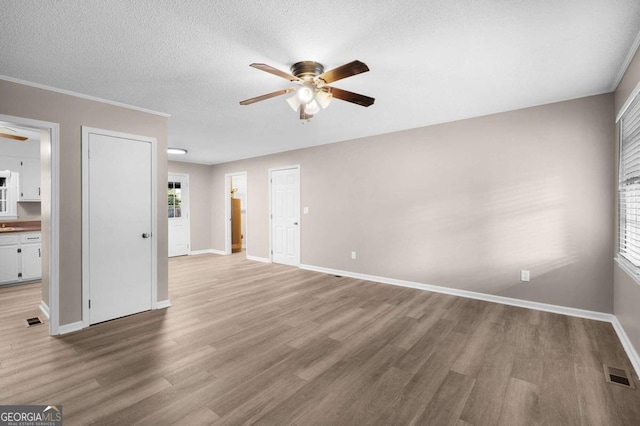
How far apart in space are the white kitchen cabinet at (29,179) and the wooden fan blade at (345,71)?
591 centimetres

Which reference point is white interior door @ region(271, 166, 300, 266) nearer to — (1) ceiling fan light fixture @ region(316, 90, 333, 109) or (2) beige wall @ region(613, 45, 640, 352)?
(1) ceiling fan light fixture @ region(316, 90, 333, 109)

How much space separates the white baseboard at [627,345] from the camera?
2271 mm

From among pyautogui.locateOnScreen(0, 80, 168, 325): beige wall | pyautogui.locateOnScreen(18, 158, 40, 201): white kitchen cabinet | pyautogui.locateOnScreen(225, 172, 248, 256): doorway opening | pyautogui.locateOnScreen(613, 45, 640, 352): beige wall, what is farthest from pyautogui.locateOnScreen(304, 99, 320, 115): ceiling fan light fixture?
Result: pyautogui.locateOnScreen(18, 158, 40, 201): white kitchen cabinet

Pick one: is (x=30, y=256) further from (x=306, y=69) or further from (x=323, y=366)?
(x=306, y=69)

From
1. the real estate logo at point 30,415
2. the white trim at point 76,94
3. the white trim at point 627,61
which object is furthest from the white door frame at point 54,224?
the white trim at point 627,61

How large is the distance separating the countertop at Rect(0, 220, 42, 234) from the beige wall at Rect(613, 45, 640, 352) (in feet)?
25.5

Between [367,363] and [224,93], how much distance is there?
9.96 feet

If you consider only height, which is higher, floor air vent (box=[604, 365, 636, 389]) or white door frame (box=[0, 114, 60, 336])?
white door frame (box=[0, 114, 60, 336])

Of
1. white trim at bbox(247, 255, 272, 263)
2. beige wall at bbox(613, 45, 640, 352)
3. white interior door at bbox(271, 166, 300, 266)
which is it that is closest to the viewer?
beige wall at bbox(613, 45, 640, 352)

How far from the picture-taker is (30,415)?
1.82 metres

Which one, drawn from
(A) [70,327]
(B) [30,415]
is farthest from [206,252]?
(B) [30,415]

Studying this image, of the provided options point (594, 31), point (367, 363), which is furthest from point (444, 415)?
point (594, 31)

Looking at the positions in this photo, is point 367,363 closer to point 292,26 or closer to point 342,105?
point 292,26

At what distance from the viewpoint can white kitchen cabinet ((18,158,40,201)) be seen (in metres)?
5.15
